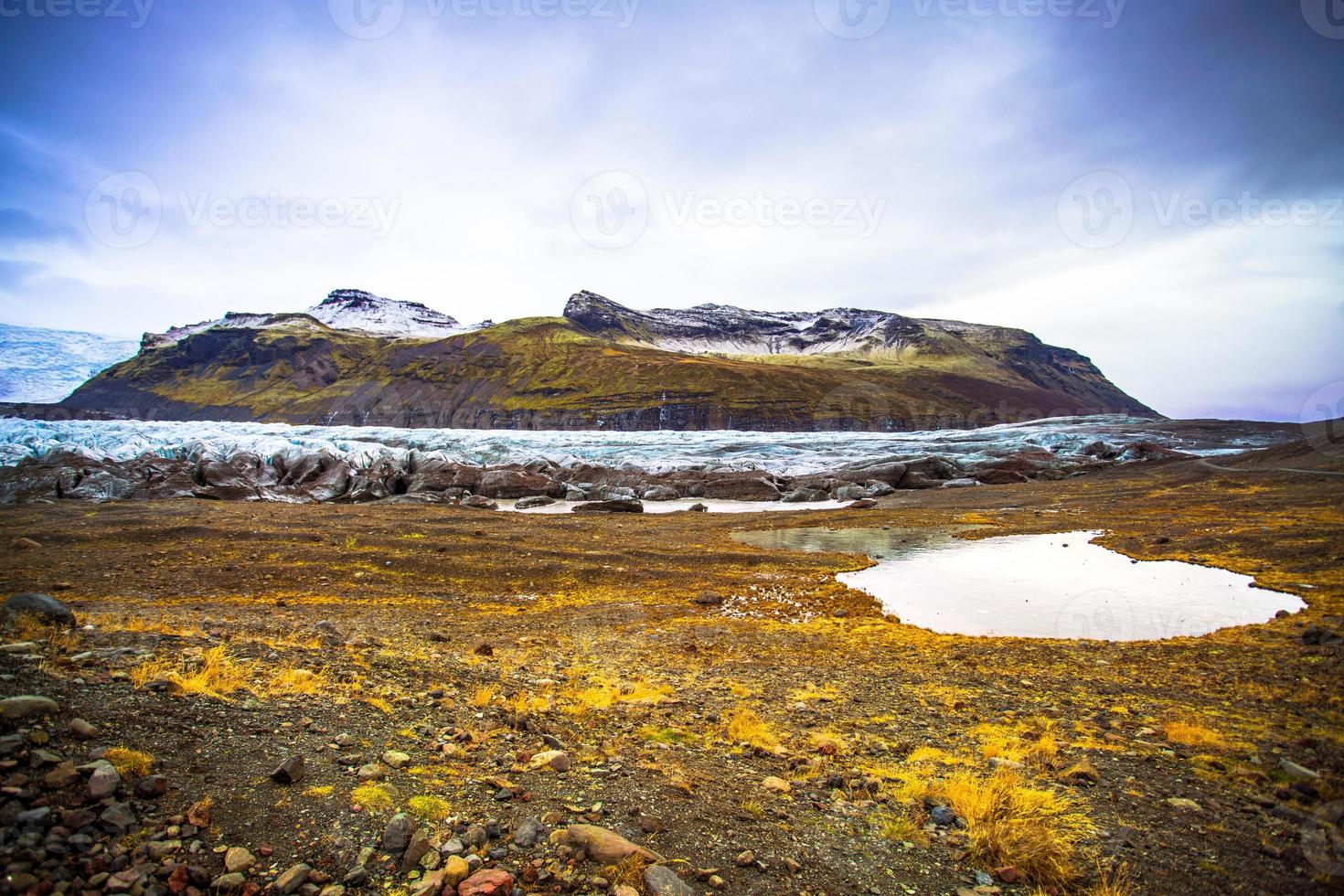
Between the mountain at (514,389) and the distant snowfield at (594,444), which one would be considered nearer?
the distant snowfield at (594,444)

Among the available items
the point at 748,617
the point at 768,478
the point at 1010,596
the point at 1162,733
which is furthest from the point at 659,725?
the point at 768,478

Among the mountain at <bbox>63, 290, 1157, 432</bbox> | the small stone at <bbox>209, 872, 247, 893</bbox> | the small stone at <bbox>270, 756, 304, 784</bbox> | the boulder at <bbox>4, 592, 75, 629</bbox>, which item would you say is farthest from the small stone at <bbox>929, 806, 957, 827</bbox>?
the mountain at <bbox>63, 290, 1157, 432</bbox>

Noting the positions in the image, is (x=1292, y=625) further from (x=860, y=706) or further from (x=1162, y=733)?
(x=860, y=706)

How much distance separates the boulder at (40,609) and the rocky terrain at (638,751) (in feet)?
0.23

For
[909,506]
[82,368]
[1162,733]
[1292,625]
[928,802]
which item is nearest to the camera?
[928,802]

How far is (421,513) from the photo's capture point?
2933cm

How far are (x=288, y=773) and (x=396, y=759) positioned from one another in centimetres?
91

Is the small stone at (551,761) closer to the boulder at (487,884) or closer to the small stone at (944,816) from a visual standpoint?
the boulder at (487,884)

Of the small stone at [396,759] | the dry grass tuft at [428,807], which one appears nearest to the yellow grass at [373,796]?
the dry grass tuft at [428,807]

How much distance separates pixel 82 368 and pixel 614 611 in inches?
9779

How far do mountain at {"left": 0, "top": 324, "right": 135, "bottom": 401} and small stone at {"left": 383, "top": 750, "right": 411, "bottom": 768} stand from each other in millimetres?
204188

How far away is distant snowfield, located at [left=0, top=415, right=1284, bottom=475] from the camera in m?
41.2

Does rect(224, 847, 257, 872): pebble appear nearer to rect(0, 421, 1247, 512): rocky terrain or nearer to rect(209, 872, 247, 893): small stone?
rect(209, 872, 247, 893): small stone

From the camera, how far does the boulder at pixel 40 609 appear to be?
7.77m
